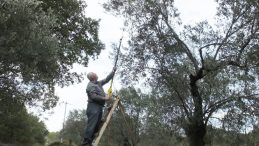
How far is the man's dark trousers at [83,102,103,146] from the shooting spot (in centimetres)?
1042

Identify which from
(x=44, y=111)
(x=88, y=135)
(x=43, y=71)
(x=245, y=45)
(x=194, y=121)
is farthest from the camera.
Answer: (x=44, y=111)

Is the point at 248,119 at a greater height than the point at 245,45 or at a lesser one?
lesser

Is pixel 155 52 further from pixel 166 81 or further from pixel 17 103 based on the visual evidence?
pixel 17 103

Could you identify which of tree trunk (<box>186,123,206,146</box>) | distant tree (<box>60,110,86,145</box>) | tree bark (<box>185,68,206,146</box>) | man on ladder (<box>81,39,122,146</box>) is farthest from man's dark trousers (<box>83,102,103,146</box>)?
distant tree (<box>60,110,86,145</box>)

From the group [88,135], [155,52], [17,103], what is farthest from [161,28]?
[88,135]

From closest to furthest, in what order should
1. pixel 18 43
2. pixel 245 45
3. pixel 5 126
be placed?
pixel 18 43 → pixel 245 45 → pixel 5 126

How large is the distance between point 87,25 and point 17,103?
38.0ft

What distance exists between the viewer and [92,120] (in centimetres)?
1054

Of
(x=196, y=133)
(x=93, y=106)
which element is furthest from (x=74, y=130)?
(x=93, y=106)

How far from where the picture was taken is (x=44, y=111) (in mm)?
33094

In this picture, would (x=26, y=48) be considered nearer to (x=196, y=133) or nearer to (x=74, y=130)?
(x=196, y=133)

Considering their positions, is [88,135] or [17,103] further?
[17,103]

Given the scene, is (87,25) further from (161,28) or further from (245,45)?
(245,45)

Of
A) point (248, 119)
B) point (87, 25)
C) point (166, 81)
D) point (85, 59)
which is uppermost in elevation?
point (87, 25)
